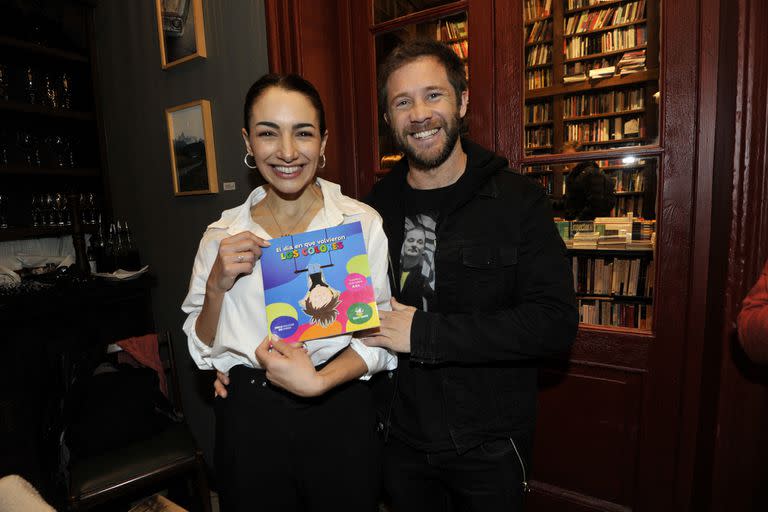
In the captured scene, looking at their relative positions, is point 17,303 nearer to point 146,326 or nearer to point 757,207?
point 146,326

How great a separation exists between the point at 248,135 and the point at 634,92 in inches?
53.8

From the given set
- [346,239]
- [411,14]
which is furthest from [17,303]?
[411,14]

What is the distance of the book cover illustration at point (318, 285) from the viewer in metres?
1.00

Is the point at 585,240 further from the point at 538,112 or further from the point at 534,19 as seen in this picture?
the point at 534,19

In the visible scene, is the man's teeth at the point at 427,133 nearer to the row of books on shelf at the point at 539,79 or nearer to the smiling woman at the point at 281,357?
the smiling woman at the point at 281,357

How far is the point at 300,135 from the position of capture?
3.61ft

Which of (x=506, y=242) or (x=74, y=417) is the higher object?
(x=506, y=242)

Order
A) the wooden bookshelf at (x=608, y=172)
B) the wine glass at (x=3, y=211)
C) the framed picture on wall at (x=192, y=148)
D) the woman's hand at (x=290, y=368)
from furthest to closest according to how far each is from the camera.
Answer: the wine glass at (x=3, y=211) < the framed picture on wall at (x=192, y=148) < the wooden bookshelf at (x=608, y=172) < the woman's hand at (x=290, y=368)

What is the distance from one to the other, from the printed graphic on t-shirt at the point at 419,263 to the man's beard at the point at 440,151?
0.15 meters

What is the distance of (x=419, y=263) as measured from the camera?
4.12 ft

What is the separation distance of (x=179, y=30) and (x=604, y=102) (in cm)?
205

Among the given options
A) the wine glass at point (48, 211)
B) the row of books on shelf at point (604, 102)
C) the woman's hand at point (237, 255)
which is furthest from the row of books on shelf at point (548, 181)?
the wine glass at point (48, 211)

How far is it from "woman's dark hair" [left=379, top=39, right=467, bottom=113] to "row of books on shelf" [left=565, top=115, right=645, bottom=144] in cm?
59

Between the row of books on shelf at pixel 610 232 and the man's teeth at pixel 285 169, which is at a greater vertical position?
the man's teeth at pixel 285 169
